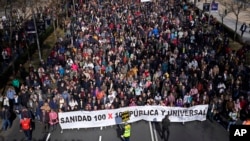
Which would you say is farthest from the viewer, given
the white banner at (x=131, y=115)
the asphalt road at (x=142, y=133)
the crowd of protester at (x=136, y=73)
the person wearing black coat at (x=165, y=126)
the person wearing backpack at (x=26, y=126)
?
the crowd of protester at (x=136, y=73)

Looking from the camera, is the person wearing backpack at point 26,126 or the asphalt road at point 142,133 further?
the asphalt road at point 142,133

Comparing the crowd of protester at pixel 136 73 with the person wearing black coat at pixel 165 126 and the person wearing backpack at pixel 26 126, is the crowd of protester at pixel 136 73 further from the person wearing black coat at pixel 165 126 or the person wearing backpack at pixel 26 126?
the person wearing black coat at pixel 165 126

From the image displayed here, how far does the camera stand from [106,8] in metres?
42.7

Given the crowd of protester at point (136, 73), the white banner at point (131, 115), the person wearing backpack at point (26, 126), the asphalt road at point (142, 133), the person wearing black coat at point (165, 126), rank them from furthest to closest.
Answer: the crowd of protester at point (136, 73) < the white banner at point (131, 115) < the asphalt road at point (142, 133) < the person wearing backpack at point (26, 126) < the person wearing black coat at point (165, 126)

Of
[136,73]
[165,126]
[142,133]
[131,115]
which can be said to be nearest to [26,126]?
[131,115]

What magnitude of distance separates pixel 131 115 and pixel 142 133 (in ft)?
3.64

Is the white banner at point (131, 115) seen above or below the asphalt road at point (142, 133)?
above

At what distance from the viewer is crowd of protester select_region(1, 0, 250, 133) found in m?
19.3

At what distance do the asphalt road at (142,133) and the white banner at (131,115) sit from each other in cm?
28

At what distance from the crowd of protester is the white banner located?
35 cm

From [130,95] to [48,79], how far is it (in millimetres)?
5190

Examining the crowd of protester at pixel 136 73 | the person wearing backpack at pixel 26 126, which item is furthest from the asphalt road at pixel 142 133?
the crowd of protester at pixel 136 73

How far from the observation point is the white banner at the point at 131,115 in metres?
18.6

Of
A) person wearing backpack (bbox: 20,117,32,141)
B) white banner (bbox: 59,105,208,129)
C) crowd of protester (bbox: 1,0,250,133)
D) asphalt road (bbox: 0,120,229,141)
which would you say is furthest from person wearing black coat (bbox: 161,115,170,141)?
person wearing backpack (bbox: 20,117,32,141)
